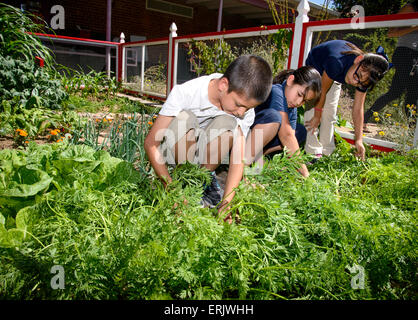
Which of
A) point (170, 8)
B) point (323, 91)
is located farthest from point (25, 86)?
point (170, 8)

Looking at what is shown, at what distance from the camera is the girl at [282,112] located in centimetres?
229

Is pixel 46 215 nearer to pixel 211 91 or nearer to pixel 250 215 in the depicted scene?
pixel 250 215

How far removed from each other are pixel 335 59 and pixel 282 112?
957 millimetres

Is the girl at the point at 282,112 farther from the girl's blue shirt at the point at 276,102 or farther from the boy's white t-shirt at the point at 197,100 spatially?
the boy's white t-shirt at the point at 197,100

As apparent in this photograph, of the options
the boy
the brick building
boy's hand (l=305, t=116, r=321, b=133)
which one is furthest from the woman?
the brick building

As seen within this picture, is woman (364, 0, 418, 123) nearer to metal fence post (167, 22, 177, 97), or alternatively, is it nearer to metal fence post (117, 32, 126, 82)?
metal fence post (167, 22, 177, 97)

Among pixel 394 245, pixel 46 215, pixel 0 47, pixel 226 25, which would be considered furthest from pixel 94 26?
pixel 394 245

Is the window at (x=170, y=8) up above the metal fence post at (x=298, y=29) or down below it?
above

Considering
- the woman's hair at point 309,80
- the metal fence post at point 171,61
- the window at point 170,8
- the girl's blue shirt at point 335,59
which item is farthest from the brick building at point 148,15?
the woman's hair at point 309,80

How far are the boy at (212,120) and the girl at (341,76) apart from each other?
116cm

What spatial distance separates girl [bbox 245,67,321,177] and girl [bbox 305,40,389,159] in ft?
1.80

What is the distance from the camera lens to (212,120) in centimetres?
209

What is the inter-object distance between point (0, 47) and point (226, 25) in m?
12.7
